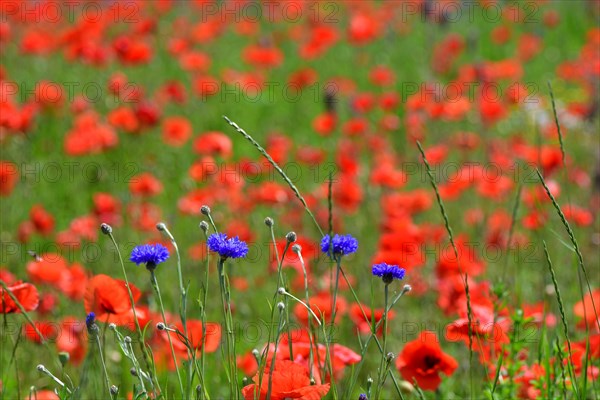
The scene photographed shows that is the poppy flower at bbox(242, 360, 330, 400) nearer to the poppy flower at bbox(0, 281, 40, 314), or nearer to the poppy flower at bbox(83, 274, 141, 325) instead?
the poppy flower at bbox(83, 274, 141, 325)

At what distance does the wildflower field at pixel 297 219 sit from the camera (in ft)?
5.76

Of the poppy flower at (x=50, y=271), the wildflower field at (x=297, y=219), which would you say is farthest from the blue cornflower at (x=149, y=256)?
the poppy flower at (x=50, y=271)

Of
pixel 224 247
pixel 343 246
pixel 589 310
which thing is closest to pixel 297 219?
pixel 589 310

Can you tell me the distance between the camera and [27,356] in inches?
114

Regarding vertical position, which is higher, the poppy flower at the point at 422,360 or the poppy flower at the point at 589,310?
the poppy flower at the point at 589,310

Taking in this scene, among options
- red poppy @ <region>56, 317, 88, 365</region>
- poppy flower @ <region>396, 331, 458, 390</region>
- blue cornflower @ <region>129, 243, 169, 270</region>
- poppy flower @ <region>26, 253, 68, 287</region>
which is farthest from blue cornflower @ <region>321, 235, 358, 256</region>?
poppy flower @ <region>26, 253, 68, 287</region>

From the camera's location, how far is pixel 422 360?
1947mm

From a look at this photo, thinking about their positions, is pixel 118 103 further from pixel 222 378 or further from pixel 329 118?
pixel 222 378

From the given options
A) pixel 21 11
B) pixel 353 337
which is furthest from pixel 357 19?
pixel 353 337

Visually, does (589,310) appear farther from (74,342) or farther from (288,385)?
(74,342)

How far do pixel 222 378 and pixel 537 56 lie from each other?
565cm

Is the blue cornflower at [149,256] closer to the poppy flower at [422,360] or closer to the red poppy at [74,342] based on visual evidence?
the poppy flower at [422,360]

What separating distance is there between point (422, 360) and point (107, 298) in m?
0.69

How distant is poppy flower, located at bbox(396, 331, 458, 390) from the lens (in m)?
1.91
